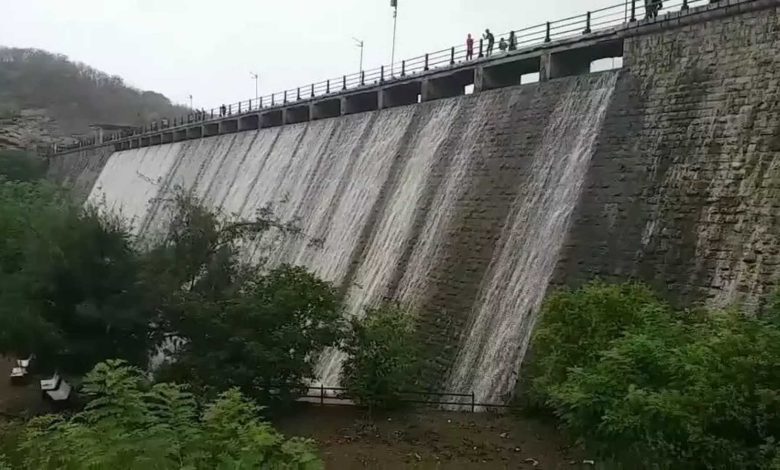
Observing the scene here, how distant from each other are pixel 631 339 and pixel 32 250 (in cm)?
1219

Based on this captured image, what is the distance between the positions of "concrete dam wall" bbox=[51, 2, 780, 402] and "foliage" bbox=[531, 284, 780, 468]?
2999 mm

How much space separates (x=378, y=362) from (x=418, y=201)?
708 cm

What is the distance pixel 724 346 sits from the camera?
7.39 meters

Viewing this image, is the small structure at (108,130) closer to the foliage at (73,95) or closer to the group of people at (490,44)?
the foliage at (73,95)

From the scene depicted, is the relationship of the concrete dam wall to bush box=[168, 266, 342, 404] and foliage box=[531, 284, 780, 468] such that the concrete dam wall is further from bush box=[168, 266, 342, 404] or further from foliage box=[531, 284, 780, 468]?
bush box=[168, 266, 342, 404]

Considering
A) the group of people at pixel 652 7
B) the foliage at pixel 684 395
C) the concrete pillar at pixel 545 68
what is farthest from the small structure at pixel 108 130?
the foliage at pixel 684 395

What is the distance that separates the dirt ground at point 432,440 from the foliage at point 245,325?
1047 mm

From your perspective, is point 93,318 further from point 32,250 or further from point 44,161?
point 44,161

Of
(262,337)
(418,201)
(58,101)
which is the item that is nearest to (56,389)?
(262,337)

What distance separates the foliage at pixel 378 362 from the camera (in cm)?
1374

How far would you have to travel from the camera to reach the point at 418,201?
65.3 ft

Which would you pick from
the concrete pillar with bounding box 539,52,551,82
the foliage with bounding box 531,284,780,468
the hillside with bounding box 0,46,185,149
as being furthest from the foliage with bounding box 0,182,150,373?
the hillside with bounding box 0,46,185,149

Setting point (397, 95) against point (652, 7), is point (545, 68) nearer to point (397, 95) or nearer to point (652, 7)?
point (652, 7)

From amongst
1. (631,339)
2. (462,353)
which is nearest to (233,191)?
(462,353)
